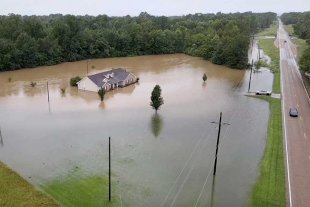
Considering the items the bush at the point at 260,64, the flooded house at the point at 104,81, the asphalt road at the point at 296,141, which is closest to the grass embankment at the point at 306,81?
the asphalt road at the point at 296,141

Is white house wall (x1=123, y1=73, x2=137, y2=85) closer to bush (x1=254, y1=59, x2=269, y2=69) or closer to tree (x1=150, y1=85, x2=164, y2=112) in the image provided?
tree (x1=150, y1=85, x2=164, y2=112)

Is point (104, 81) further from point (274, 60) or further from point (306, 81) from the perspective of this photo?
point (274, 60)

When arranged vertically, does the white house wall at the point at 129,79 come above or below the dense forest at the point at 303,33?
below

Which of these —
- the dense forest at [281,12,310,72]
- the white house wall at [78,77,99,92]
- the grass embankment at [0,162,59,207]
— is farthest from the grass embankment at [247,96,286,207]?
the white house wall at [78,77,99,92]

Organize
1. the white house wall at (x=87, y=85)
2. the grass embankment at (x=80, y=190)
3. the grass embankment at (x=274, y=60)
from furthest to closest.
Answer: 1. the grass embankment at (x=274, y=60)
2. the white house wall at (x=87, y=85)
3. the grass embankment at (x=80, y=190)

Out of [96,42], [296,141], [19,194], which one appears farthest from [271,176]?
[96,42]

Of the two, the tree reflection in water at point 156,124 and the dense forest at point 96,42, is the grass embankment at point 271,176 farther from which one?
the dense forest at point 96,42

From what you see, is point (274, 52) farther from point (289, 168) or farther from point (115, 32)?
point (289, 168)
